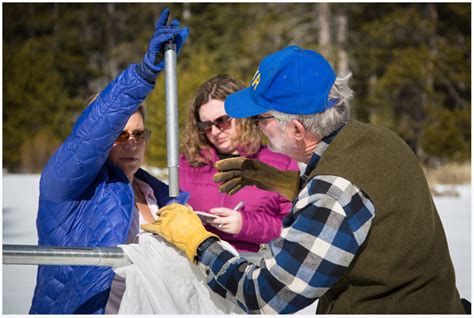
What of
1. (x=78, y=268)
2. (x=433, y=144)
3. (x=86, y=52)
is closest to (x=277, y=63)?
(x=78, y=268)

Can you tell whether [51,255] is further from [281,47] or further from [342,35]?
[342,35]

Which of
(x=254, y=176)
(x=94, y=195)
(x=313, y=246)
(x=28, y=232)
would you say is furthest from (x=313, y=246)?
(x=28, y=232)

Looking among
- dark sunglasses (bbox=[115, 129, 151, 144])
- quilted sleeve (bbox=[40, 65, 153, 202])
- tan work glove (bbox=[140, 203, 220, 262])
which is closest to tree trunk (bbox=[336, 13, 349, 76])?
dark sunglasses (bbox=[115, 129, 151, 144])

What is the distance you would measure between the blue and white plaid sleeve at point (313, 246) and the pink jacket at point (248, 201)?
1560 mm

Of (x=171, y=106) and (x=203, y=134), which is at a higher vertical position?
(x=171, y=106)

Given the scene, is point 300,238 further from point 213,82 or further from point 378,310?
point 213,82

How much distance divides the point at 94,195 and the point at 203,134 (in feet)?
4.37

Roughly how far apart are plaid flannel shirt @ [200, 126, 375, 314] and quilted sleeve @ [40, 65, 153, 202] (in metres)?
0.77

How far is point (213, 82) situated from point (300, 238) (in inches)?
84.1

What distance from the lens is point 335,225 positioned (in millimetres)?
1779

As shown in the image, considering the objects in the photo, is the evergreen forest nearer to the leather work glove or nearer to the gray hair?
the leather work glove

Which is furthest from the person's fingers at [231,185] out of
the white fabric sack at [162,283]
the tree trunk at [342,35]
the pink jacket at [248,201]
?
the tree trunk at [342,35]

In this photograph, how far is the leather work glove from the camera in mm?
2551

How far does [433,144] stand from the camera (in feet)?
67.9
